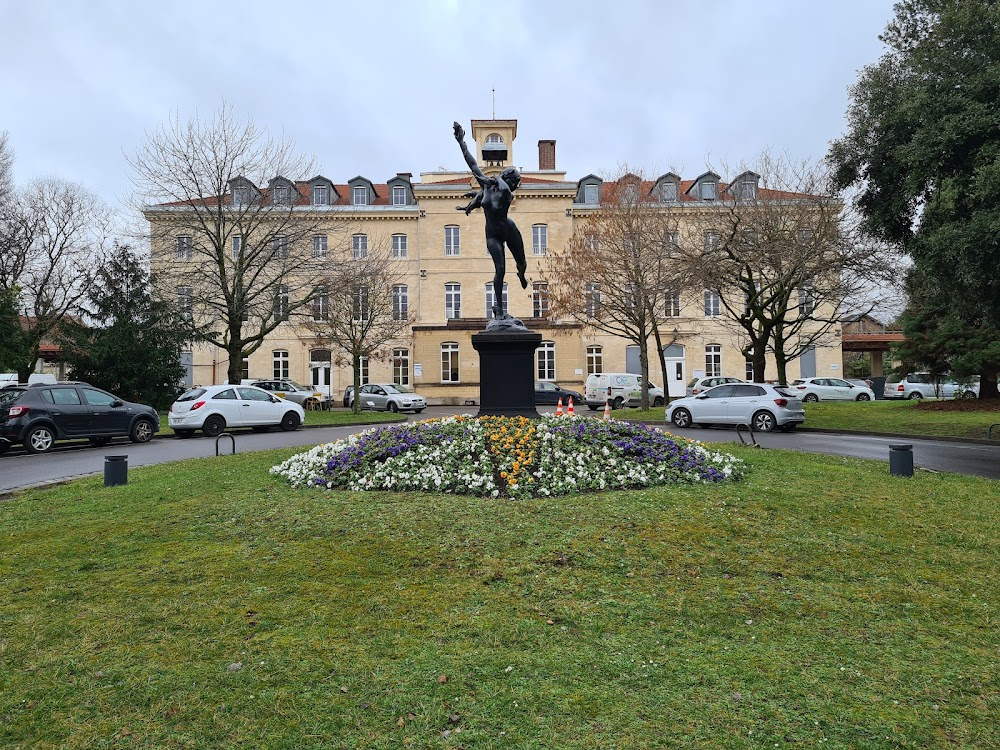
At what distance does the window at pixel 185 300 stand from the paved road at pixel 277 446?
9.59 meters

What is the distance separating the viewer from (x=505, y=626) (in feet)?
12.8

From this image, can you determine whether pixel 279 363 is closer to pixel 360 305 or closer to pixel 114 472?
pixel 360 305

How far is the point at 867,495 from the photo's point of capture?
7.68m

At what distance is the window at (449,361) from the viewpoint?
141 feet

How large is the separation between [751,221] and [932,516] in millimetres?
17734

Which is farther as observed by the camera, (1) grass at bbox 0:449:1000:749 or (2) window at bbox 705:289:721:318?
(2) window at bbox 705:289:721:318

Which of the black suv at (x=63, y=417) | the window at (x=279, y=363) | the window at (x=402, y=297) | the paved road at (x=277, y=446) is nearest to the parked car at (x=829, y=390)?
the paved road at (x=277, y=446)

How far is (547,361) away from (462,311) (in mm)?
6899

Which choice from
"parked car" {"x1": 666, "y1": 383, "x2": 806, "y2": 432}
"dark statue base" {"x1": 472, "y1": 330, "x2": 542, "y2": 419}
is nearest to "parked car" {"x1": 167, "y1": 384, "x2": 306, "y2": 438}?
"dark statue base" {"x1": 472, "y1": 330, "x2": 542, "y2": 419}

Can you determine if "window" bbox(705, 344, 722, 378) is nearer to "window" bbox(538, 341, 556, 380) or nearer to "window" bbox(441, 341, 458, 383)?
"window" bbox(538, 341, 556, 380)

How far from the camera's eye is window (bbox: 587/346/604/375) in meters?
45.2

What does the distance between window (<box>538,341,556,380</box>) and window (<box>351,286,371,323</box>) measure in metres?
16.0

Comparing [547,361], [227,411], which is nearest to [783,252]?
[227,411]

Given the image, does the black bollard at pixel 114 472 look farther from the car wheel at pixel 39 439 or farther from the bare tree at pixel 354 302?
the bare tree at pixel 354 302
